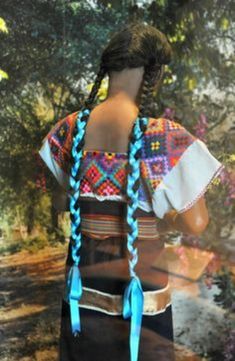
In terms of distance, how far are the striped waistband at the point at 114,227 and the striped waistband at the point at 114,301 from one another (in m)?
0.11

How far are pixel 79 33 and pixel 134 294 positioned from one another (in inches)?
28.1

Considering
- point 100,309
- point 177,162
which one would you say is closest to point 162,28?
point 177,162

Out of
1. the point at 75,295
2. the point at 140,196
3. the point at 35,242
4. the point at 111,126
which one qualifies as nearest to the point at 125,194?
the point at 140,196

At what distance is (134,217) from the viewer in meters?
1.05

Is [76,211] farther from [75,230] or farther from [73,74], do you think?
[73,74]

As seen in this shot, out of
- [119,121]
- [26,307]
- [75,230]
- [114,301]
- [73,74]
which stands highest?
[73,74]

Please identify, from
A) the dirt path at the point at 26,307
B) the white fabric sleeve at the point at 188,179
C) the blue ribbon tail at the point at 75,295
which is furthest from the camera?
the dirt path at the point at 26,307

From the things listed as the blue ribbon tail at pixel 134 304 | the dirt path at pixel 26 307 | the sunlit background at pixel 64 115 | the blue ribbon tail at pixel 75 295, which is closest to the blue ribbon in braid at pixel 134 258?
the blue ribbon tail at pixel 134 304

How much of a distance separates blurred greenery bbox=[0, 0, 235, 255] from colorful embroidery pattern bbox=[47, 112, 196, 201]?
0.25m

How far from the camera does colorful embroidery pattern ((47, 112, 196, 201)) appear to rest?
102cm

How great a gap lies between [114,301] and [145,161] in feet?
0.93

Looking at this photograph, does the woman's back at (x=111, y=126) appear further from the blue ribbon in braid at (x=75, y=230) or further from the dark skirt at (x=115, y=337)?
the dark skirt at (x=115, y=337)

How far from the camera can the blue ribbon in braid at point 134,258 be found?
1024 millimetres

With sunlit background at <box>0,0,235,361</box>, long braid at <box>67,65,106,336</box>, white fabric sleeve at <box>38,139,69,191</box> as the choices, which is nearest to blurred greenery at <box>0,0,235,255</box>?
sunlit background at <box>0,0,235,361</box>
